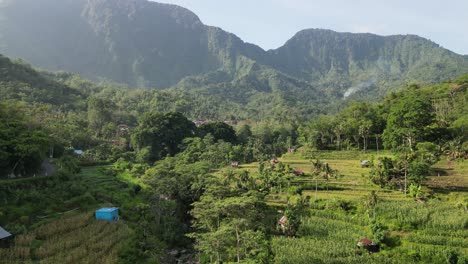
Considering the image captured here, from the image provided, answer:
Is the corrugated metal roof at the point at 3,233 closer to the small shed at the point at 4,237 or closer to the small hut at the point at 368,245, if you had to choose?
the small shed at the point at 4,237

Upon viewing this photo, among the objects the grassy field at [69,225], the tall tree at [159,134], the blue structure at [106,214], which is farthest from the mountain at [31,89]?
the blue structure at [106,214]

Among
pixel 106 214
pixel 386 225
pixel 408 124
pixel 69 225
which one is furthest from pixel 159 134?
pixel 386 225

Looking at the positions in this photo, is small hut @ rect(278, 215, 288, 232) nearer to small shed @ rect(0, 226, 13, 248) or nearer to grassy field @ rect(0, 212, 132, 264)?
grassy field @ rect(0, 212, 132, 264)

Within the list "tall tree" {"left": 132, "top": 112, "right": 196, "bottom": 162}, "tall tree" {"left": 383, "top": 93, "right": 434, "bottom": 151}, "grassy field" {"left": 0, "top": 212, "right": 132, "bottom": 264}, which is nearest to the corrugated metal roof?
"grassy field" {"left": 0, "top": 212, "right": 132, "bottom": 264}

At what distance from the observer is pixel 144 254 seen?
23.2 metres

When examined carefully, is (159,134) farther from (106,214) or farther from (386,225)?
(386,225)

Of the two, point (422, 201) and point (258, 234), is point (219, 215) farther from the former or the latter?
point (422, 201)

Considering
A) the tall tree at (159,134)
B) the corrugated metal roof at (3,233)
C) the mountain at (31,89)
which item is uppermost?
the mountain at (31,89)

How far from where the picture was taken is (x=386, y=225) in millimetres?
25688

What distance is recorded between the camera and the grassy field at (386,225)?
22109mm

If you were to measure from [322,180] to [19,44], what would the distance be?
214 m

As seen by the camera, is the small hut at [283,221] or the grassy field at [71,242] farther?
the small hut at [283,221]

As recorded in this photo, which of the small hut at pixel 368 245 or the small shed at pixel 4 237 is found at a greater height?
the small shed at pixel 4 237

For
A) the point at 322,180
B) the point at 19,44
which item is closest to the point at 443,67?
the point at 322,180
